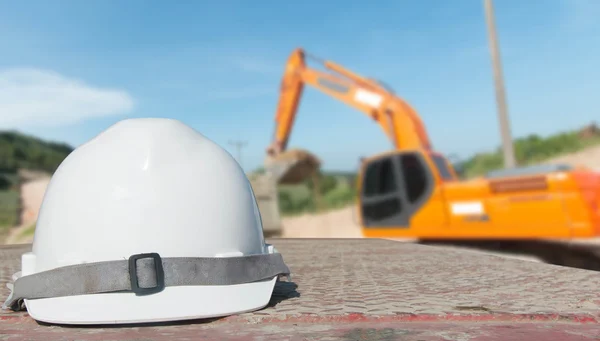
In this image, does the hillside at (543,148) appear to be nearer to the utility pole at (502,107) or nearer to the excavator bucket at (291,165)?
the excavator bucket at (291,165)

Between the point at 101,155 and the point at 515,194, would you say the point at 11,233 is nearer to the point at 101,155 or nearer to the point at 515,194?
the point at 515,194

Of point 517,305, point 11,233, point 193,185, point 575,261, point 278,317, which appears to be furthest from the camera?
point 11,233

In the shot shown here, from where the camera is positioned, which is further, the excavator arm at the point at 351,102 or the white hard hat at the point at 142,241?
the excavator arm at the point at 351,102

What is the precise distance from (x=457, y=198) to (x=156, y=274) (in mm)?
6619

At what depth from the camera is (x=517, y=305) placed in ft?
6.35

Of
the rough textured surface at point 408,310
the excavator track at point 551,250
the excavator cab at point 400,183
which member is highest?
the excavator cab at point 400,183

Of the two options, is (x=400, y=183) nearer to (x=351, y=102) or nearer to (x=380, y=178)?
(x=380, y=178)

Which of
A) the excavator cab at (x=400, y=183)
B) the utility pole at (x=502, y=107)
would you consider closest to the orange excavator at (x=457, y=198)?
the excavator cab at (x=400, y=183)

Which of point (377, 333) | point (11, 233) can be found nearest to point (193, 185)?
point (377, 333)

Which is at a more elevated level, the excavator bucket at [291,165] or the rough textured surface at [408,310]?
the excavator bucket at [291,165]

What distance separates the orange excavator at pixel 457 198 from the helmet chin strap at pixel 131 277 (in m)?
5.89

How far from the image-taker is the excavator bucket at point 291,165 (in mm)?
16438

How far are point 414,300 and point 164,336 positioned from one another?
3.13 ft

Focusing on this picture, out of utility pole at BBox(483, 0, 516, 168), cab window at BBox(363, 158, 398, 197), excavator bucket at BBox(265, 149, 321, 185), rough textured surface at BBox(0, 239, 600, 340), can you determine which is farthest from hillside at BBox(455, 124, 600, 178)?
rough textured surface at BBox(0, 239, 600, 340)
